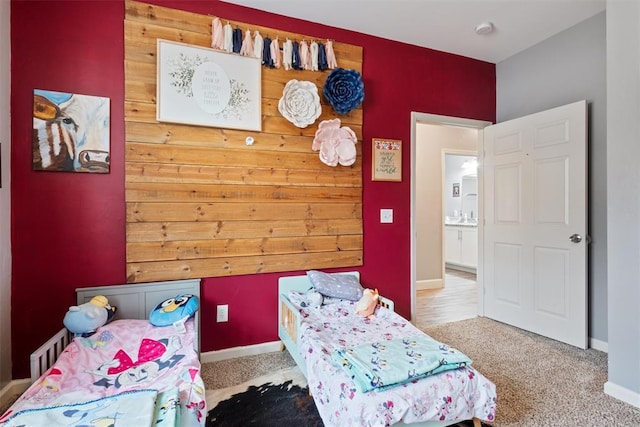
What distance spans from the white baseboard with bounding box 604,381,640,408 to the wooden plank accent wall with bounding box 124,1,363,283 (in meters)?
1.79

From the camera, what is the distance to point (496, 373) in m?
2.22

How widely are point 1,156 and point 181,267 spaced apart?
1198 millimetres

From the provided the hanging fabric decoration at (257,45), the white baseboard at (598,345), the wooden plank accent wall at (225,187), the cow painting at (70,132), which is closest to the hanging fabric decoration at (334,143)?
the wooden plank accent wall at (225,187)

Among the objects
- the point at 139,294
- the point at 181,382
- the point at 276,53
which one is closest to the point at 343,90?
the point at 276,53

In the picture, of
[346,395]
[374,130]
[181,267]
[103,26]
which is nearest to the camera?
[346,395]

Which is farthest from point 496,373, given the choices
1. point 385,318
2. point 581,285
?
point 581,285

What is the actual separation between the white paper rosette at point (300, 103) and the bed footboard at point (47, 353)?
2020mm

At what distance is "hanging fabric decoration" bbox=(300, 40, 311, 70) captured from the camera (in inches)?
102

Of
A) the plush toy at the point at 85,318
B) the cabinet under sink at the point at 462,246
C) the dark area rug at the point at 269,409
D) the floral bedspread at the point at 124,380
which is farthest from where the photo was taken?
the cabinet under sink at the point at 462,246

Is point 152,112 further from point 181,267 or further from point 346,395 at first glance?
point 346,395

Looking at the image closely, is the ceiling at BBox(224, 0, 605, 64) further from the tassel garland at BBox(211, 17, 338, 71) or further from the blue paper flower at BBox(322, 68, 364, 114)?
the blue paper flower at BBox(322, 68, 364, 114)

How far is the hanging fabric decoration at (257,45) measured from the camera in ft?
8.09

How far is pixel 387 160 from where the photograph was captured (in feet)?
9.62

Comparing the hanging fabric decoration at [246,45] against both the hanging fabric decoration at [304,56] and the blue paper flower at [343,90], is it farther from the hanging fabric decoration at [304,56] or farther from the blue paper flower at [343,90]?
the blue paper flower at [343,90]
